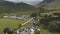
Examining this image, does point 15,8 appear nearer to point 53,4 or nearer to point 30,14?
point 30,14

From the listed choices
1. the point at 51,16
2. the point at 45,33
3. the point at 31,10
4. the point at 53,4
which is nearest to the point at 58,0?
the point at 53,4

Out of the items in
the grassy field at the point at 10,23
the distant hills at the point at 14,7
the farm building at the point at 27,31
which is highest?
the distant hills at the point at 14,7

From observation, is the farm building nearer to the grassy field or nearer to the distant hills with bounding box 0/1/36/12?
the grassy field

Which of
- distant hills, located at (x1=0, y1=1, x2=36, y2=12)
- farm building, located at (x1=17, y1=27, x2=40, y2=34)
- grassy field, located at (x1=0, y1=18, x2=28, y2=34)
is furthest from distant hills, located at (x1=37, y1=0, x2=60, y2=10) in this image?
farm building, located at (x1=17, y1=27, x2=40, y2=34)

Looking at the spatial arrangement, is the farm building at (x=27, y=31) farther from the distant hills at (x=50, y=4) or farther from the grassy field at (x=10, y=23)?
the distant hills at (x=50, y=4)

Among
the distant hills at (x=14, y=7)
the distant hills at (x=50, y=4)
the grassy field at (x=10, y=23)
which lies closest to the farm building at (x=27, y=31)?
the grassy field at (x=10, y=23)

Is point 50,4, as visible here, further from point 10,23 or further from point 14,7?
point 10,23

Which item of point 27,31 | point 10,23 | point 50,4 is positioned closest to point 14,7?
point 50,4

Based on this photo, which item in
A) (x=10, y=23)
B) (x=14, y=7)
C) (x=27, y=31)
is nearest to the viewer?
(x=27, y=31)
